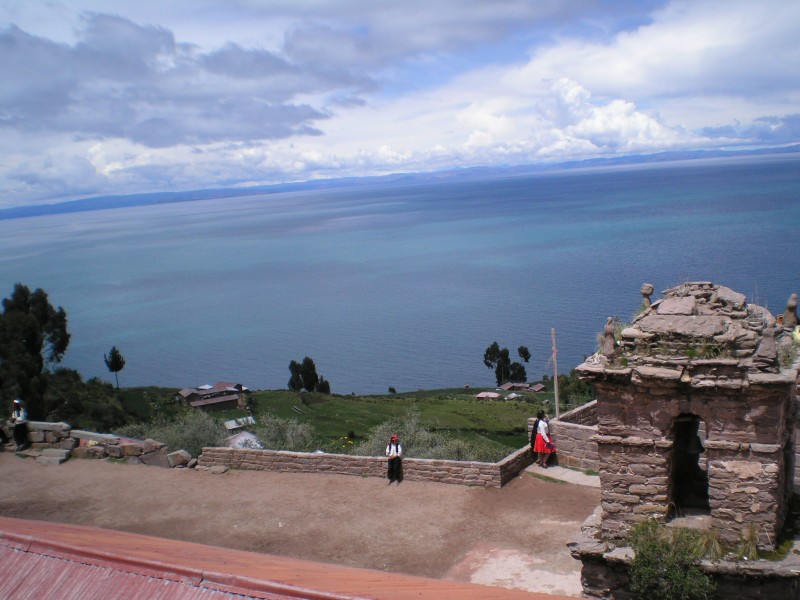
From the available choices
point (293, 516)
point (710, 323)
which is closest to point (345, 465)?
point (293, 516)

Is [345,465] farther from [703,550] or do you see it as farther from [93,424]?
[93,424]

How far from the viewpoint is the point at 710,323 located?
8.73 meters

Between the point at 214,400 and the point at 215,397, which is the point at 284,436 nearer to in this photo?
the point at 214,400

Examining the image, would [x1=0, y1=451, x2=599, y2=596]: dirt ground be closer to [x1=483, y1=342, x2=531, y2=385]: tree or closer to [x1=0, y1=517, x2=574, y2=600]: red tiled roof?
[x1=0, y1=517, x2=574, y2=600]: red tiled roof

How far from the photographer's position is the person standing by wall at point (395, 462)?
1484 centimetres

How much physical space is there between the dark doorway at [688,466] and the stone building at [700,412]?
52 mm

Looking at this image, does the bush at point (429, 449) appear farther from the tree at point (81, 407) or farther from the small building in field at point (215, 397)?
the small building in field at point (215, 397)

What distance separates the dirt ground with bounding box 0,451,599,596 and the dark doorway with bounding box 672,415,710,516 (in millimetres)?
2080

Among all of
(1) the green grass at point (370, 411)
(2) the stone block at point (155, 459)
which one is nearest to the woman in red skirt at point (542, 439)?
(2) the stone block at point (155, 459)

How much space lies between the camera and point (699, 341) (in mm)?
8688

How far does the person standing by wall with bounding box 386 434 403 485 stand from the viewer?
14.8 meters

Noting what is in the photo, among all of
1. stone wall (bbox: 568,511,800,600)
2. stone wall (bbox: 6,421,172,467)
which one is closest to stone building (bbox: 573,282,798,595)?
stone wall (bbox: 568,511,800,600)

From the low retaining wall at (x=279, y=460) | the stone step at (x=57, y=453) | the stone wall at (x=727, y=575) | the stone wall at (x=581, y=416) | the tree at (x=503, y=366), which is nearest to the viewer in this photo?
the stone wall at (x=727, y=575)

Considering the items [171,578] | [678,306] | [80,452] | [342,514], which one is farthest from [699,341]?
[80,452]
